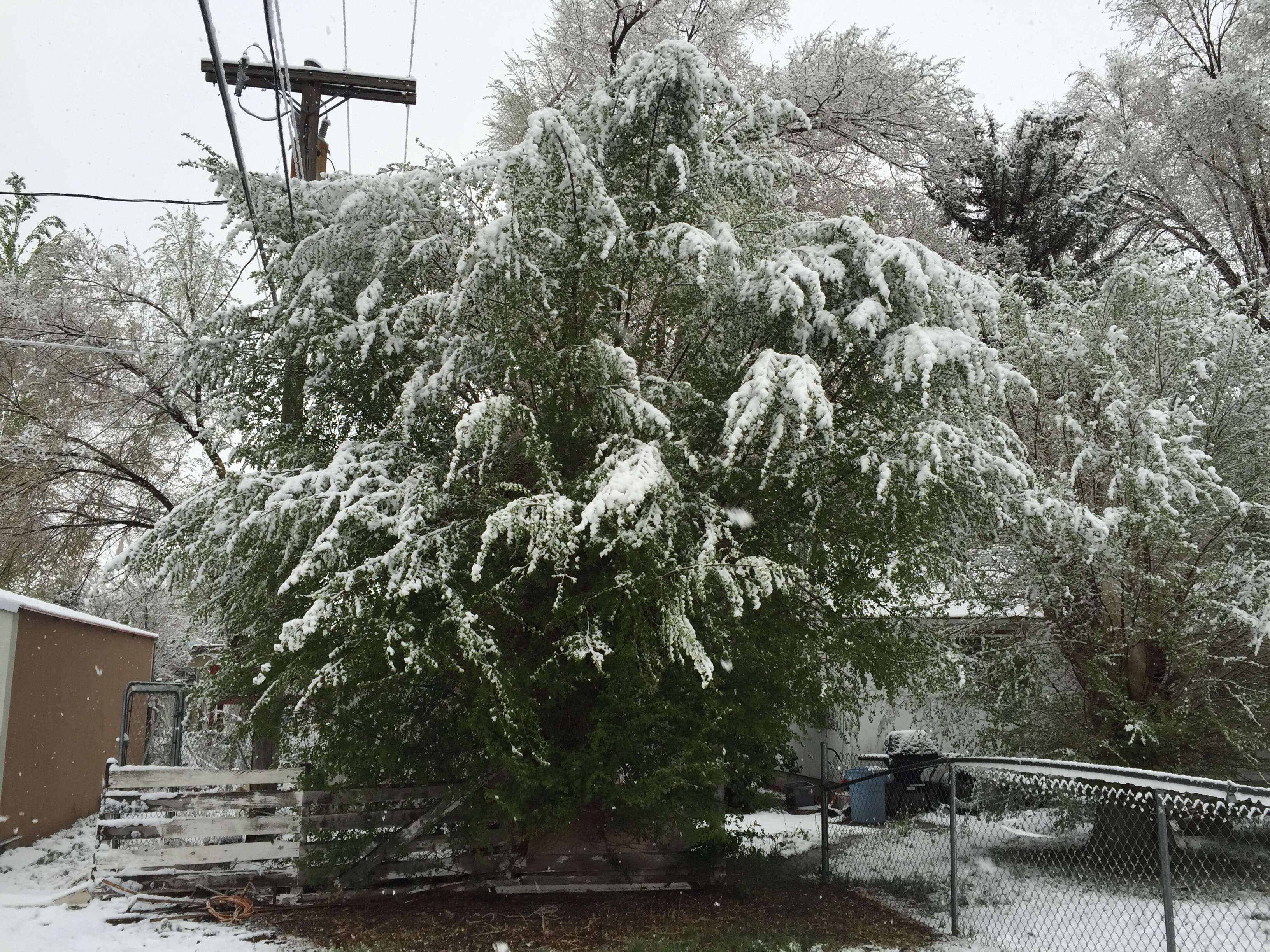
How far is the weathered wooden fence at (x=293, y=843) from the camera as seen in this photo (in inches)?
295

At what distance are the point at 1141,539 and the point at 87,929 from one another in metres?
9.42

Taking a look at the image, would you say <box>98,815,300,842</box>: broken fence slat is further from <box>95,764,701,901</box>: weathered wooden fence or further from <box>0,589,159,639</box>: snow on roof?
<box>0,589,159,639</box>: snow on roof

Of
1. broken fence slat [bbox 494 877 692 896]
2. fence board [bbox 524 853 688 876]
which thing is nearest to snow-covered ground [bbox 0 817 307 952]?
broken fence slat [bbox 494 877 692 896]

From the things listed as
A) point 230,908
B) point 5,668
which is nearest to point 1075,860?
point 230,908

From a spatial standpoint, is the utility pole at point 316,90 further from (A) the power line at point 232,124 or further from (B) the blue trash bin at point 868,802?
(B) the blue trash bin at point 868,802

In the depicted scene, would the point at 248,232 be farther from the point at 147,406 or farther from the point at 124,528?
the point at 124,528

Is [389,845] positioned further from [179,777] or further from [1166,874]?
[1166,874]

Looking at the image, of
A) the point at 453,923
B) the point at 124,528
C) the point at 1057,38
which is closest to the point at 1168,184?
the point at 1057,38

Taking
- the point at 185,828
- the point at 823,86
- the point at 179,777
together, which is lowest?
the point at 185,828

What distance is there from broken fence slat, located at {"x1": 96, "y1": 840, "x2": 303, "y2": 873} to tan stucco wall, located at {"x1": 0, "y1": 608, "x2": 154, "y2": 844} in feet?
9.56

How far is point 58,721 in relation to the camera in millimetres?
10930

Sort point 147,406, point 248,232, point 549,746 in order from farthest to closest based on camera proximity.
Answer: point 147,406 < point 248,232 < point 549,746

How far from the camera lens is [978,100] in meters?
16.3

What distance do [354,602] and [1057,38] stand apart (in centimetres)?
1980
